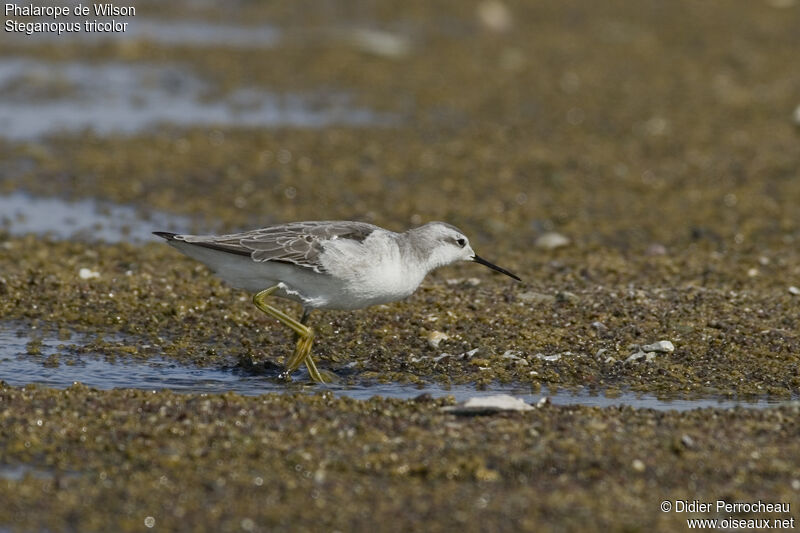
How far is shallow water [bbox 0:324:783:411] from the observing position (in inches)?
327

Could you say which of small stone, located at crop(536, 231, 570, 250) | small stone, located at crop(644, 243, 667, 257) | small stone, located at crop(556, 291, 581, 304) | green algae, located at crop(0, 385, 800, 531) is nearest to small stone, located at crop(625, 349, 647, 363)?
small stone, located at crop(556, 291, 581, 304)

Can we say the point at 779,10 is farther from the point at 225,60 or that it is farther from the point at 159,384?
the point at 159,384

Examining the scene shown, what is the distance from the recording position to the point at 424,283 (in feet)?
36.1

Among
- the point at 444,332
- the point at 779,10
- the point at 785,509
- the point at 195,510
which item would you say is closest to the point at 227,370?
the point at 444,332

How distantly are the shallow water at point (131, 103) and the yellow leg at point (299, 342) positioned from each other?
30.8 feet

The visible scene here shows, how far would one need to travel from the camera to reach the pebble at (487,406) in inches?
297

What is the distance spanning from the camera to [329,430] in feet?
23.7

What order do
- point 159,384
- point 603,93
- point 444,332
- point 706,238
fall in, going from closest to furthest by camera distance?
point 159,384 → point 444,332 → point 706,238 → point 603,93

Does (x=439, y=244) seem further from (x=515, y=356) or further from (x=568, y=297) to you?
(x=568, y=297)

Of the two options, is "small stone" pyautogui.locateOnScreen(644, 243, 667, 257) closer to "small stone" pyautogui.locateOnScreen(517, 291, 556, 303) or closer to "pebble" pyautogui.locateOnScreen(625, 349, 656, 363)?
"small stone" pyautogui.locateOnScreen(517, 291, 556, 303)

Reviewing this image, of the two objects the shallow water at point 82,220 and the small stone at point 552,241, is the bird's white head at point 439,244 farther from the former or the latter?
the shallow water at point 82,220

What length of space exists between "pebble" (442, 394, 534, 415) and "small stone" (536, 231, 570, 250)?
5.26m

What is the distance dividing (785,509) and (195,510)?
313 cm

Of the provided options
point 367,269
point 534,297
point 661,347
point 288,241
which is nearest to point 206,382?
point 288,241
